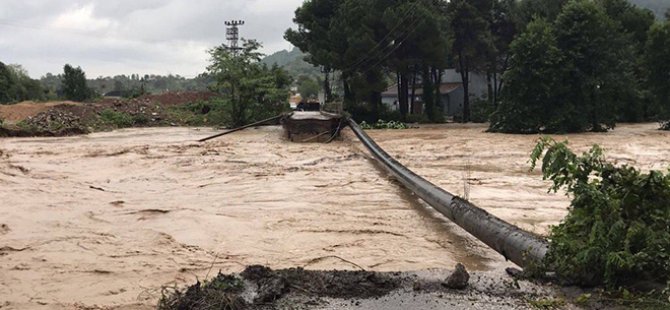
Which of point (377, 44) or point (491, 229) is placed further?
point (377, 44)

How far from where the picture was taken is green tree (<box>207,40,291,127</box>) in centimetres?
2988

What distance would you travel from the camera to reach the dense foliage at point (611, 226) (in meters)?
3.85

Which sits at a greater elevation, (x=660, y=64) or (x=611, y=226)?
(x=660, y=64)

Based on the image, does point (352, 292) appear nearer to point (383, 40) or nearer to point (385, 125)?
point (385, 125)

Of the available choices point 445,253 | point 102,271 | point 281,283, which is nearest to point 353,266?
point 445,253

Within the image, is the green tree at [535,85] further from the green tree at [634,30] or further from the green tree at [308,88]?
the green tree at [308,88]

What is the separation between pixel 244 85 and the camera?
29.9 meters

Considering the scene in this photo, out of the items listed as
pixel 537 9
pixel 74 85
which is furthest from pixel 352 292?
pixel 74 85

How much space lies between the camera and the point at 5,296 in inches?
175

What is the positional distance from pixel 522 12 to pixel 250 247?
36.7 meters

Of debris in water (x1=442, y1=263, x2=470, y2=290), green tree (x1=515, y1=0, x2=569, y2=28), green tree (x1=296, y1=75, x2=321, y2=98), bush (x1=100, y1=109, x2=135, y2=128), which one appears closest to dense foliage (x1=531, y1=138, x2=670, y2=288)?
debris in water (x1=442, y1=263, x2=470, y2=290)

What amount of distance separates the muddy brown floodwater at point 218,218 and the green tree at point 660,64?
16035 millimetres

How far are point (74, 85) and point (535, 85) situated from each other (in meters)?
42.8

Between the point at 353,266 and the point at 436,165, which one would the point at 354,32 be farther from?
the point at 353,266
